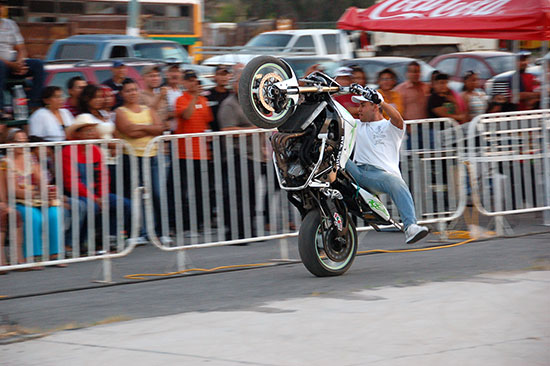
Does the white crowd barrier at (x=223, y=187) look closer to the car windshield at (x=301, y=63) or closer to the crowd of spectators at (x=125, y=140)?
the crowd of spectators at (x=125, y=140)

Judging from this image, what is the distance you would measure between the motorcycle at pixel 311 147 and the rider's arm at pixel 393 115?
0.35m

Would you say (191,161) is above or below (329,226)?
above

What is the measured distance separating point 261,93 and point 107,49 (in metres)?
12.1

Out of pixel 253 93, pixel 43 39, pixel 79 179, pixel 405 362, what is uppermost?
pixel 43 39

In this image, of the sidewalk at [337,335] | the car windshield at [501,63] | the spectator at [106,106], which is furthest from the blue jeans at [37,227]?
the car windshield at [501,63]

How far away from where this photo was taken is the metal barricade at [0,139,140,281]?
25.4 ft

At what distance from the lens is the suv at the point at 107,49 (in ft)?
61.6

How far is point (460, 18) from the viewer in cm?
1073

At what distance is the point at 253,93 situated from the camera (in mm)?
7309

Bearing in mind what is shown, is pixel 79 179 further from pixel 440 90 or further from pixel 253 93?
pixel 440 90

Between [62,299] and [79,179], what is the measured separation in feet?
3.88

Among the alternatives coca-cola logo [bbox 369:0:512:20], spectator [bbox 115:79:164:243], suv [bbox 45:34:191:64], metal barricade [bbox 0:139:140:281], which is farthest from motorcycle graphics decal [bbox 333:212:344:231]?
suv [bbox 45:34:191:64]

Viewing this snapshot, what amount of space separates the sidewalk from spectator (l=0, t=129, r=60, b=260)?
1903 mm

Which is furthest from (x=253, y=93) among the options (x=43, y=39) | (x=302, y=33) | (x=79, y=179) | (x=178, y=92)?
(x=302, y=33)
